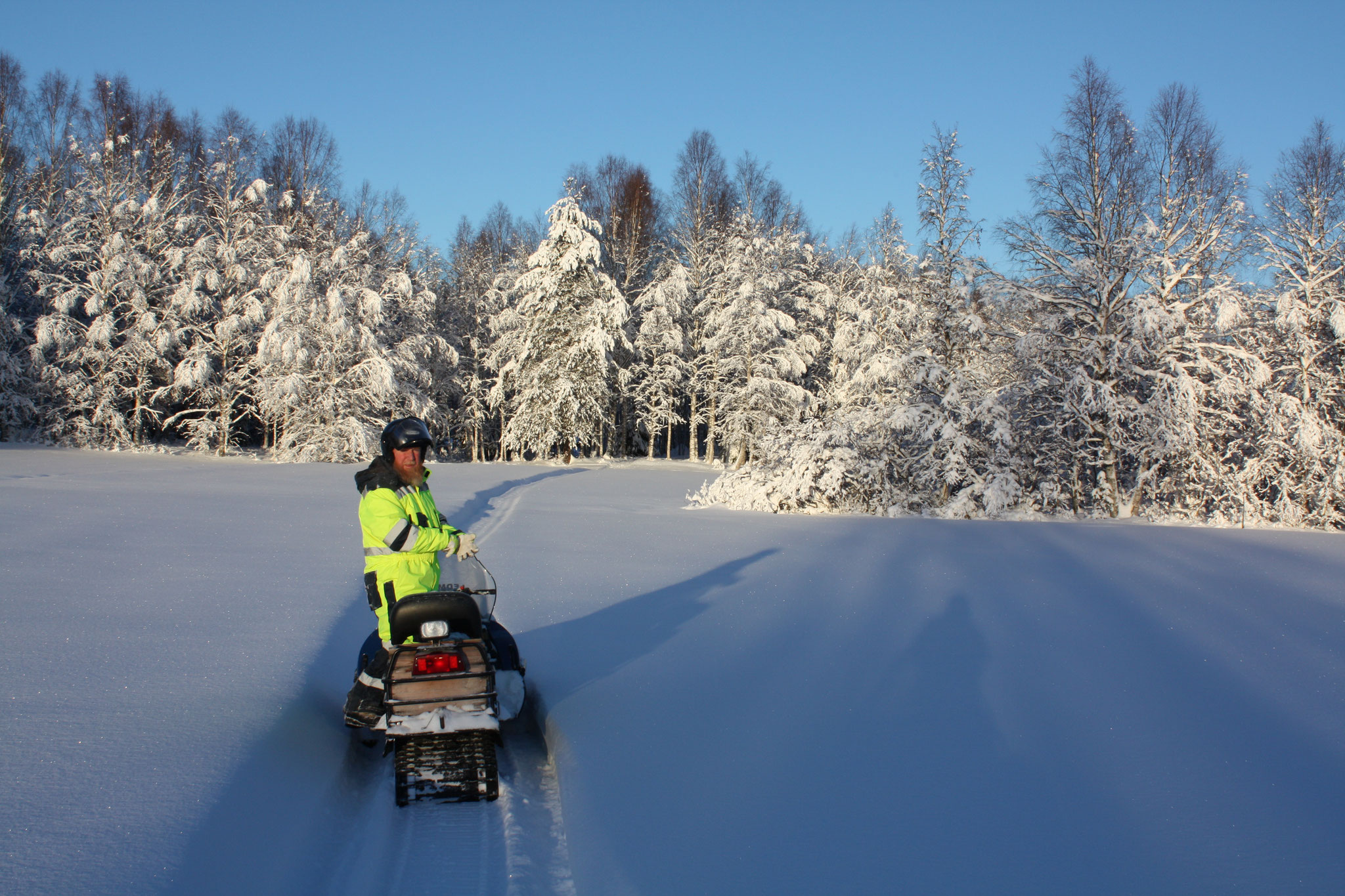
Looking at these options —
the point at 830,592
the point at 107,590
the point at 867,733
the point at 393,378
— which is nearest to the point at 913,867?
the point at 867,733

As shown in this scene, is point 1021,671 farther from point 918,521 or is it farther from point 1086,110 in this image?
point 1086,110

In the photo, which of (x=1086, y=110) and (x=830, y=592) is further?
(x=1086, y=110)

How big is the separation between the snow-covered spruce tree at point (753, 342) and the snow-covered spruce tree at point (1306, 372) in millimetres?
15140

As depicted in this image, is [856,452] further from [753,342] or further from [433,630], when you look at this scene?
[433,630]

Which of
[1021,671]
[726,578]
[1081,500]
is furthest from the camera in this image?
[1081,500]

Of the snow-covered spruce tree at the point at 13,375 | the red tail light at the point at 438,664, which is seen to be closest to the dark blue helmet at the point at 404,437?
the red tail light at the point at 438,664

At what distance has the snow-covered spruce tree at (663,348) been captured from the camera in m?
35.1

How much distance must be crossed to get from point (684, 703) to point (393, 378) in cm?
2638

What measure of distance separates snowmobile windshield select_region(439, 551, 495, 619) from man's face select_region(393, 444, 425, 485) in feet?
1.75

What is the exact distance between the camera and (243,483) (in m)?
17.1

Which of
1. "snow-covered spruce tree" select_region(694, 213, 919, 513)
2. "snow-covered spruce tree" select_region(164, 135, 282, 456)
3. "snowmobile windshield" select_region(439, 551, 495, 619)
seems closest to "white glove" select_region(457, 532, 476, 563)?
"snowmobile windshield" select_region(439, 551, 495, 619)

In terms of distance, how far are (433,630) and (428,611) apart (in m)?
0.15

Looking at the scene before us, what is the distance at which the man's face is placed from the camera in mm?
4324

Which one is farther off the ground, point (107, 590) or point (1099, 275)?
point (1099, 275)
